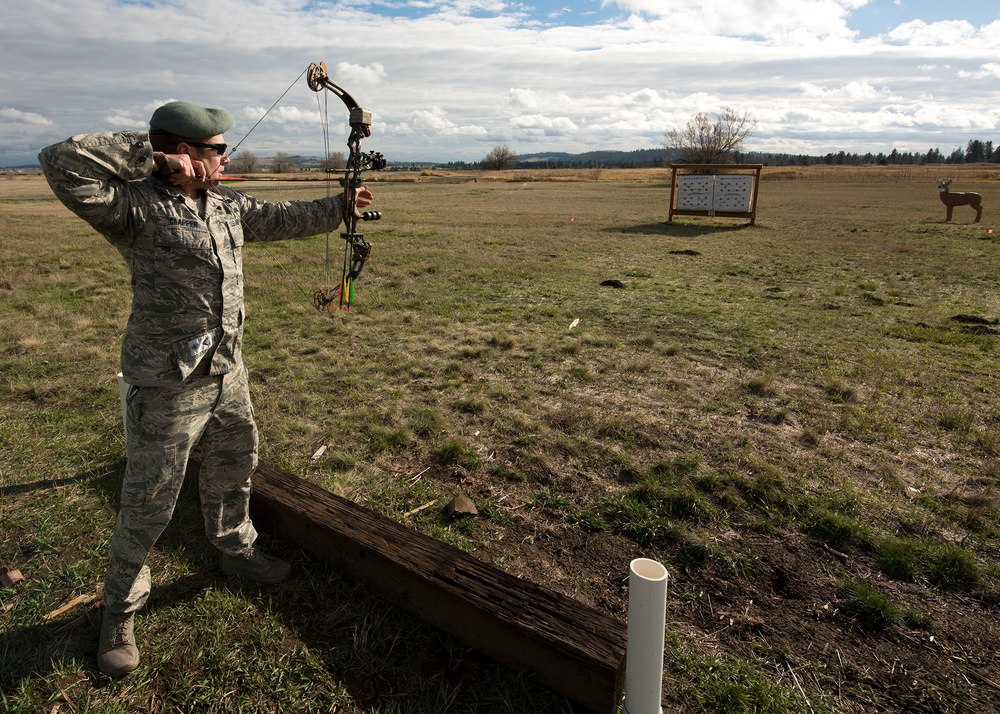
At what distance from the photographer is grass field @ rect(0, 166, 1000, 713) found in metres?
2.66

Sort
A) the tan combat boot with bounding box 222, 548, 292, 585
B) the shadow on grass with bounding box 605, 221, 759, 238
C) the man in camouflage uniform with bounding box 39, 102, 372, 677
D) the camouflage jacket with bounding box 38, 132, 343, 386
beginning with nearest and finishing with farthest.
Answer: the camouflage jacket with bounding box 38, 132, 343, 386 < the man in camouflage uniform with bounding box 39, 102, 372, 677 < the tan combat boot with bounding box 222, 548, 292, 585 < the shadow on grass with bounding box 605, 221, 759, 238

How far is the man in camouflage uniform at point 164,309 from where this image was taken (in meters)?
2.51

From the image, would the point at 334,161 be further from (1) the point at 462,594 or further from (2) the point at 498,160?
(2) the point at 498,160

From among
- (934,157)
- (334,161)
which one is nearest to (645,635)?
(334,161)

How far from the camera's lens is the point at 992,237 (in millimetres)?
15883

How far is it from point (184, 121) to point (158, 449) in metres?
1.41

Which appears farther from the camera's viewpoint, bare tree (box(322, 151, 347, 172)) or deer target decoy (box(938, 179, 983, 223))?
deer target decoy (box(938, 179, 983, 223))

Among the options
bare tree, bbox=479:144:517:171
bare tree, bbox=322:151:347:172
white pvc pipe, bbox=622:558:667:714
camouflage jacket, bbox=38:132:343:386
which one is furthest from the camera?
bare tree, bbox=479:144:517:171

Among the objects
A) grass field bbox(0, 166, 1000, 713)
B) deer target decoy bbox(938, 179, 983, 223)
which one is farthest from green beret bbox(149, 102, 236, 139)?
deer target decoy bbox(938, 179, 983, 223)

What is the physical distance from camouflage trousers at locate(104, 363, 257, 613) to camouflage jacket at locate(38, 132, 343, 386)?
10cm

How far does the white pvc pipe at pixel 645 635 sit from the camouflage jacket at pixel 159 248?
6.66 feet

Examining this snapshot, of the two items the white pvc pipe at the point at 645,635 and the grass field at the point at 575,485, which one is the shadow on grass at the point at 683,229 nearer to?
the grass field at the point at 575,485

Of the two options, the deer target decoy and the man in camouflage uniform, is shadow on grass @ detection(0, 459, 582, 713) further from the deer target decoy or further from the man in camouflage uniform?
the deer target decoy

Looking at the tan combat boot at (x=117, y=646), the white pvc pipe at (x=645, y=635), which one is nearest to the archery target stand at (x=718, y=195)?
the white pvc pipe at (x=645, y=635)
